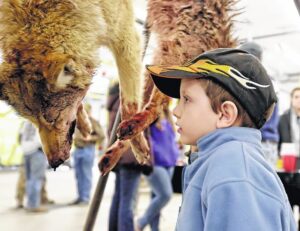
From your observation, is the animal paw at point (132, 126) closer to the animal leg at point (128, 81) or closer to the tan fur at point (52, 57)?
the animal leg at point (128, 81)

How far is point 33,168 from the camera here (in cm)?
255

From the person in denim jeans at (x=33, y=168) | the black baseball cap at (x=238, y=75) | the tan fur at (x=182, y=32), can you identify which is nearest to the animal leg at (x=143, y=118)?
the tan fur at (x=182, y=32)

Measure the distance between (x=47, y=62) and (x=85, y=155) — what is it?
1577 millimetres

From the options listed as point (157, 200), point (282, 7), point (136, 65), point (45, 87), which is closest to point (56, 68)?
point (45, 87)

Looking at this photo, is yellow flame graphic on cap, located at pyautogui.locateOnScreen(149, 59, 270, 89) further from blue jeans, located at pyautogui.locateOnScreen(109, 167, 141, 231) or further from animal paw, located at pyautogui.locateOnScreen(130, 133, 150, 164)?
blue jeans, located at pyautogui.locateOnScreen(109, 167, 141, 231)

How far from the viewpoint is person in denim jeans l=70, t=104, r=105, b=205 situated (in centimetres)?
127

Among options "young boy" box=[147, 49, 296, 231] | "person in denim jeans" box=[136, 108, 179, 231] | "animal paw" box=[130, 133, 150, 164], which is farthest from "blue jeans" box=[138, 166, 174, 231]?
"young boy" box=[147, 49, 296, 231]

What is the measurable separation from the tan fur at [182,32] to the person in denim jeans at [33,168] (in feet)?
2.12

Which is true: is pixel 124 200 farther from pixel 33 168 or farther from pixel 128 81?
pixel 33 168

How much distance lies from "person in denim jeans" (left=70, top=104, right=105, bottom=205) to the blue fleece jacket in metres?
0.41

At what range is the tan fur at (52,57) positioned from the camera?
765 mm

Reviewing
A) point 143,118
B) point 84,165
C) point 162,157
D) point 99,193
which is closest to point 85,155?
point 84,165

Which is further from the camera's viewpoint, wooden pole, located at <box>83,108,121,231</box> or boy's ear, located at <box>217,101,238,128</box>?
wooden pole, located at <box>83,108,121,231</box>

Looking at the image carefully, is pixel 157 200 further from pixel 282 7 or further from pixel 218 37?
pixel 218 37
